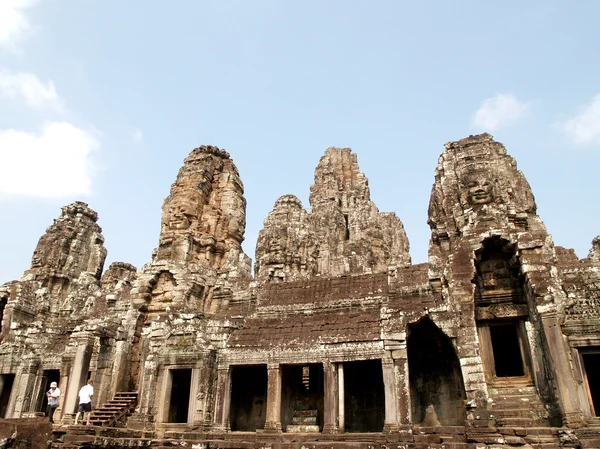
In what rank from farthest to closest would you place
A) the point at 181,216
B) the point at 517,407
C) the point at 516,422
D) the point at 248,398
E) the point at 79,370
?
1. the point at 181,216
2. the point at 79,370
3. the point at 248,398
4. the point at 517,407
5. the point at 516,422

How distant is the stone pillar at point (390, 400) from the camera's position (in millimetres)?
11570

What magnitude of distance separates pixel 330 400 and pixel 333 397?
0.11 m

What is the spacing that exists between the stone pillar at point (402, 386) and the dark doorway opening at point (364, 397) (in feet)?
8.05

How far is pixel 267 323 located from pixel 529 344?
25.1ft

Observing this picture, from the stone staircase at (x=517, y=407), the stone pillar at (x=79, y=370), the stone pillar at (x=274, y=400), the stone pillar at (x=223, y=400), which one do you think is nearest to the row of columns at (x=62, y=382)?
the stone pillar at (x=79, y=370)

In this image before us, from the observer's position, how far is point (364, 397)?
15.1 metres

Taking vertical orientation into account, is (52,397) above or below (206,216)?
below

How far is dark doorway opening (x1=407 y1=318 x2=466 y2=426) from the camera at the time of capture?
13.8 m

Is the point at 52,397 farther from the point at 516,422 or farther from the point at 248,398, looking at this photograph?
the point at 516,422

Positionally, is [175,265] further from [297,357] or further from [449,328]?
[449,328]

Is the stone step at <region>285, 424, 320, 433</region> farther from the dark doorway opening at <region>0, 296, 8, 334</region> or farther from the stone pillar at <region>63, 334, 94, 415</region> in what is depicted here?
the dark doorway opening at <region>0, 296, 8, 334</region>

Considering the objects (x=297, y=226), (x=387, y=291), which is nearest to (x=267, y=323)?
(x=387, y=291)

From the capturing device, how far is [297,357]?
13195mm

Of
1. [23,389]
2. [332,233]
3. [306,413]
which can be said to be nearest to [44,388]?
[23,389]
